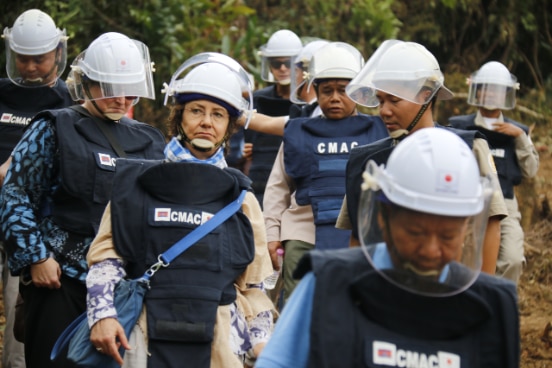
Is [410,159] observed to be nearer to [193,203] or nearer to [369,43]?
[193,203]

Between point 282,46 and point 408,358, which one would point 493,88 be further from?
point 408,358

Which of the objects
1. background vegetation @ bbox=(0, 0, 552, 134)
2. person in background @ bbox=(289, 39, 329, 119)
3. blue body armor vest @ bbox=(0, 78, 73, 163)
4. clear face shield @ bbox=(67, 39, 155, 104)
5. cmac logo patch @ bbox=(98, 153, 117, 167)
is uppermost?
clear face shield @ bbox=(67, 39, 155, 104)

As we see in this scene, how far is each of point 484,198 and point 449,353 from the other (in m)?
0.43

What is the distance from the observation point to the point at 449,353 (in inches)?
123

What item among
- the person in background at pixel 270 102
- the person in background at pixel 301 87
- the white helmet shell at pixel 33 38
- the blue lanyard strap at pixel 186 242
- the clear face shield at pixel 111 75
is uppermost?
the clear face shield at pixel 111 75

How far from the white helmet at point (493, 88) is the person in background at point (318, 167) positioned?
106 inches

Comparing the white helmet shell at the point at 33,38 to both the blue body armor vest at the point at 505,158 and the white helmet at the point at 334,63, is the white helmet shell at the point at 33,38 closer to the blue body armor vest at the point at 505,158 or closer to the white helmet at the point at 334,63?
the white helmet at the point at 334,63

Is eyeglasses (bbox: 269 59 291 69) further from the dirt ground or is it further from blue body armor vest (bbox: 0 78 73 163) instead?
blue body armor vest (bbox: 0 78 73 163)

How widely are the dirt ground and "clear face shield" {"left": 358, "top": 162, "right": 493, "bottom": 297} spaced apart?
612cm

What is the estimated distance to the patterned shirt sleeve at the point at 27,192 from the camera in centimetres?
527

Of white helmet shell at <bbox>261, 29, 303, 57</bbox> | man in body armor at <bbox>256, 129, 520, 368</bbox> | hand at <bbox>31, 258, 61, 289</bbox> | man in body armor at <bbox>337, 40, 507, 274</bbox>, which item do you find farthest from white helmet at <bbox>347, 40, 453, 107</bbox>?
white helmet shell at <bbox>261, 29, 303, 57</bbox>

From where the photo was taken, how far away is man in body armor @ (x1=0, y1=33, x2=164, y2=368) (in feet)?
17.4

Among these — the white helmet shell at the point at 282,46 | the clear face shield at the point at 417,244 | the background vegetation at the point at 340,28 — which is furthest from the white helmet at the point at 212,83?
the background vegetation at the point at 340,28

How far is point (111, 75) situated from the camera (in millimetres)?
5695
